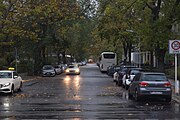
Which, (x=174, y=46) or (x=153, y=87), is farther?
(x=174, y=46)

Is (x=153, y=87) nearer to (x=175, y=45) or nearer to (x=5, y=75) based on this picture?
(x=175, y=45)

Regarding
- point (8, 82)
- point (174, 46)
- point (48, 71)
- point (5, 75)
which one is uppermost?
point (174, 46)

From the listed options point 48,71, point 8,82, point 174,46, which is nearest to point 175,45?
point 174,46

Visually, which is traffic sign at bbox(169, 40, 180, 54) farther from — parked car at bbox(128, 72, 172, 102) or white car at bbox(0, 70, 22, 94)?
white car at bbox(0, 70, 22, 94)

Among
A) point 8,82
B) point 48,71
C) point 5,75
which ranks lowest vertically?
point 48,71

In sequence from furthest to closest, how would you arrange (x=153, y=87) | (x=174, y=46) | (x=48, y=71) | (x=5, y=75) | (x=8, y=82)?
1. (x=48, y=71)
2. (x=5, y=75)
3. (x=8, y=82)
4. (x=174, y=46)
5. (x=153, y=87)

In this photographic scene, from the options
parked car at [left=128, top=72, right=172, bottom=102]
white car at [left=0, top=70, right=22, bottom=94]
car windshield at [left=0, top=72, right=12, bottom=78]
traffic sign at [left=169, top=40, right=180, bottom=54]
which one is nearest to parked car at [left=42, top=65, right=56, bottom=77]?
white car at [left=0, top=70, right=22, bottom=94]

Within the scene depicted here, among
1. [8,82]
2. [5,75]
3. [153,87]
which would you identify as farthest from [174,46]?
[5,75]

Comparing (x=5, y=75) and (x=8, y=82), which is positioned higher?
(x=5, y=75)

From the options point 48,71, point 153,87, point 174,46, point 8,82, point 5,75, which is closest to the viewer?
point 153,87

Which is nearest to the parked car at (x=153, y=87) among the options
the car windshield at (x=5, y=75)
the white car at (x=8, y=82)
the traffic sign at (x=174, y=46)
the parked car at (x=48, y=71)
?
the traffic sign at (x=174, y=46)

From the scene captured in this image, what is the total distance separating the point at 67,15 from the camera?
42406mm

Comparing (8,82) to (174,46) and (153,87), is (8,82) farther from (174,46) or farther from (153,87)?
(174,46)

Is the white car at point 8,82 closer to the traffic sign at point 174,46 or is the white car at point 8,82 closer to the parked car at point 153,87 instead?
the parked car at point 153,87
